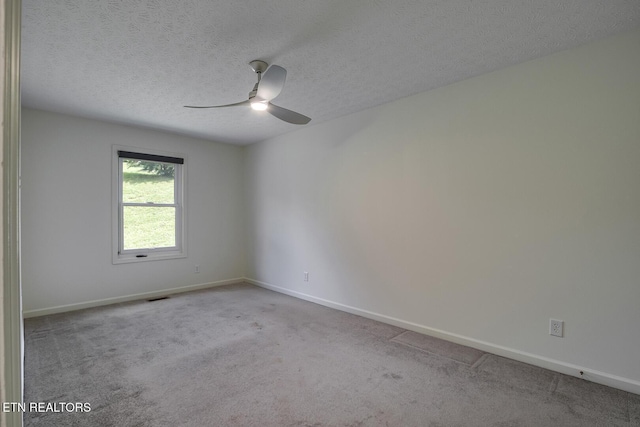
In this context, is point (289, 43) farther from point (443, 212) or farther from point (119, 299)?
point (119, 299)

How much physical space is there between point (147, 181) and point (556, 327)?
518 cm

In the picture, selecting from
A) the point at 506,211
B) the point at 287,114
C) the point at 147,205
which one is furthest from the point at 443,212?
the point at 147,205

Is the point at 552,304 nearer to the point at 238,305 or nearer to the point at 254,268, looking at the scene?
the point at 238,305

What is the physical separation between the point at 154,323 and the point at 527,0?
4.32 m

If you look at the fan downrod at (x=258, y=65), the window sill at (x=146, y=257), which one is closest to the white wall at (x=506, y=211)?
the fan downrod at (x=258, y=65)

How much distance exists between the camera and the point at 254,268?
5527 millimetres

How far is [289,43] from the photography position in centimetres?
234

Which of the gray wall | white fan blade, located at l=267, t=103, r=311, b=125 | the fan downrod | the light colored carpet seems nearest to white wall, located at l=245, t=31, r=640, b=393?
the gray wall

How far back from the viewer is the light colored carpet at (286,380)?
192cm

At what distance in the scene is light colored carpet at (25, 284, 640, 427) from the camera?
6.31 feet

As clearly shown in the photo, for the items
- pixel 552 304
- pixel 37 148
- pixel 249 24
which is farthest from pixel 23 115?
pixel 552 304

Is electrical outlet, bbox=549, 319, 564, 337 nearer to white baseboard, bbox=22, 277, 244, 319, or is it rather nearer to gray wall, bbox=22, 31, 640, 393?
gray wall, bbox=22, 31, 640, 393

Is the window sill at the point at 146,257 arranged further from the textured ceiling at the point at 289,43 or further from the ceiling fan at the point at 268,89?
the ceiling fan at the point at 268,89

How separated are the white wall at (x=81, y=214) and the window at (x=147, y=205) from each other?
119 mm
